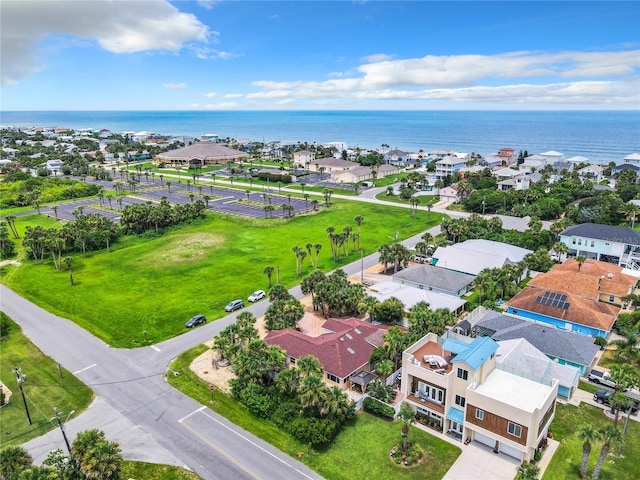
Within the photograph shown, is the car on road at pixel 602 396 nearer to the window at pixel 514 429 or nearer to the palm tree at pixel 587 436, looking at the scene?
the palm tree at pixel 587 436

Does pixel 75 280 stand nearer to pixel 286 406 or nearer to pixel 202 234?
pixel 202 234

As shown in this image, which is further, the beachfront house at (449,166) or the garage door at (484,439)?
the beachfront house at (449,166)

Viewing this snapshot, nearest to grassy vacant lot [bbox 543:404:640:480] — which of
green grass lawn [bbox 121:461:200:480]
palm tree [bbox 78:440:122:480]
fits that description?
green grass lawn [bbox 121:461:200:480]

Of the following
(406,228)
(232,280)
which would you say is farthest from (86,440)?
(406,228)

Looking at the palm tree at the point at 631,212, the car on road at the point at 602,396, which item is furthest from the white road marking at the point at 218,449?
the palm tree at the point at 631,212

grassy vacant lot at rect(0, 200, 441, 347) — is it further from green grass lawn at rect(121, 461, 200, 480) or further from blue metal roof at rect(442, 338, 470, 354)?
blue metal roof at rect(442, 338, 470, 354)

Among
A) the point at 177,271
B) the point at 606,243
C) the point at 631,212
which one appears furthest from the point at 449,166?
the point at 177,271

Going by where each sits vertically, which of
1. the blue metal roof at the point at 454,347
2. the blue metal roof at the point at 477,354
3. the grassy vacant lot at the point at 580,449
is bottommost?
the grassy vacant lot at the point at 580,449
